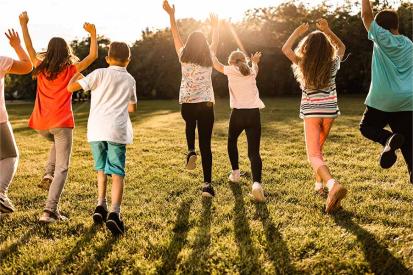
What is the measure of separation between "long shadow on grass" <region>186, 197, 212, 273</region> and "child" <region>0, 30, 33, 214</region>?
2.31m

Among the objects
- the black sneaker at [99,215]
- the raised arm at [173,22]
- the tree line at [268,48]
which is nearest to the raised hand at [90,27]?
the raised arm at [173,22]

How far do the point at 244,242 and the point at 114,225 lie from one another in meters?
1.34

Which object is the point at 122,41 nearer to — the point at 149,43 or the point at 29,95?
the point at 149,43

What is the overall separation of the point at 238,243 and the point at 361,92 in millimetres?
38816

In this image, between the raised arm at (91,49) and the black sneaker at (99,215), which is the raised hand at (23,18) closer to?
the raised arm at (91,49)

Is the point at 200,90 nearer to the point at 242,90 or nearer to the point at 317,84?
the point at 242,90

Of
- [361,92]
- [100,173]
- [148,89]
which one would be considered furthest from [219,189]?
[148,89]

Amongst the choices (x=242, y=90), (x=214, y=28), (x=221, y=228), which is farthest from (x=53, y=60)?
(x=221, y=228)

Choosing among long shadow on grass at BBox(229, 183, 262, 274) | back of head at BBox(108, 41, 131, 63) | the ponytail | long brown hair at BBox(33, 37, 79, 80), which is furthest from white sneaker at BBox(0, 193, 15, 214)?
the ponytail

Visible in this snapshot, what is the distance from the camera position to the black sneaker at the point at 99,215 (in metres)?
4.84

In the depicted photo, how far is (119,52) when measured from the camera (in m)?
4.74

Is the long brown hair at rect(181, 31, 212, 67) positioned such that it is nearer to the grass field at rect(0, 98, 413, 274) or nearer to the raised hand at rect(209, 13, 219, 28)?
the raised hand at rect(209, 13, 219, 28)

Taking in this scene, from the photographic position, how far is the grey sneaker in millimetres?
4926

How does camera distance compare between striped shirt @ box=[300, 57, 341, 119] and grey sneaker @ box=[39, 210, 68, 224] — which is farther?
striped shirt @ box=[300, 57, 341, 119]
